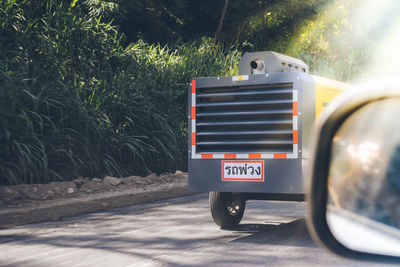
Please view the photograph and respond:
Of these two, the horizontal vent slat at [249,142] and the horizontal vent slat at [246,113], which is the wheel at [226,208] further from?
the horizontal vent slat at [246,113]

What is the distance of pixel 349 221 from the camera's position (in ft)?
5.07

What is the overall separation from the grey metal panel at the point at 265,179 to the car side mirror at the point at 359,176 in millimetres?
4589

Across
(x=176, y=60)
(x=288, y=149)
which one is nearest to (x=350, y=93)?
(x=288, y=149)

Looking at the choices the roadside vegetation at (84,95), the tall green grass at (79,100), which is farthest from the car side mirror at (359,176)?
the tall green grass at (79,100)

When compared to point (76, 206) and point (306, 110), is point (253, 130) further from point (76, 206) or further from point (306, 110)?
point (76, 206)

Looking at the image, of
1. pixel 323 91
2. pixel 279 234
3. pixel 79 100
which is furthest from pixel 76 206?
pixel 323 91

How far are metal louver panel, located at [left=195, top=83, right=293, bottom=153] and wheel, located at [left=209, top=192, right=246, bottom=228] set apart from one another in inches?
24.8

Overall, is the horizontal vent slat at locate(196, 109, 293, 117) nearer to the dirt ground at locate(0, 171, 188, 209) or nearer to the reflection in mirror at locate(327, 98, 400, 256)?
the dirt ground at locate(0, 171, 188, 209)

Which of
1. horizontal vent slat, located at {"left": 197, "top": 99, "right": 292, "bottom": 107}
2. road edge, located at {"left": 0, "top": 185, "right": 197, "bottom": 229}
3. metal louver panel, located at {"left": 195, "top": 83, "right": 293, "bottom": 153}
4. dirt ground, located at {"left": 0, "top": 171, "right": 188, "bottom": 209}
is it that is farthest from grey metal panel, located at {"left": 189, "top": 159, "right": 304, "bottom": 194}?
dirt ground, located at {"left": 0, "top": 171, "right": 188, "bottom": 209}

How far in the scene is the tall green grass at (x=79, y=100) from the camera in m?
9.41

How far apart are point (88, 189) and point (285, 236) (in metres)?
4.37

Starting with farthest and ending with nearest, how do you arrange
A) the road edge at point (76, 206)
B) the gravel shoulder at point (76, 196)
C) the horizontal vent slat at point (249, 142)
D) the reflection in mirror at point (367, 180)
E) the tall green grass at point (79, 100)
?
the tall green grass at point (79, 100) → the gravel shoulder at point (76, 196) → the road edge at point (76, 206) → the horizontal vent slat at point (249, 142) → the reflection in mirror at point (367, 180)

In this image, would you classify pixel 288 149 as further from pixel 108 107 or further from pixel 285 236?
pixel 108 107

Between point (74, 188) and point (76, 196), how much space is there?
43cm
